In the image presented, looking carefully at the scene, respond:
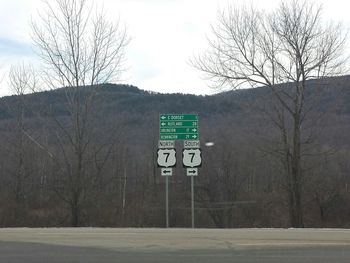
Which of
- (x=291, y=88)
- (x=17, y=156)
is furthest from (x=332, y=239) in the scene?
(x=17, y=156)

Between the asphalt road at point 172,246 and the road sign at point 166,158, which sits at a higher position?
the road sign at point 166,158

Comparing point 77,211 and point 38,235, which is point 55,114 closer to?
point 77,211

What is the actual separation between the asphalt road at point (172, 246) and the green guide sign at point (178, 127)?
5200 millimetres

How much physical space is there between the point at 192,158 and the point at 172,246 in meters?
6.85

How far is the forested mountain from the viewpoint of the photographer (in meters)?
24.4

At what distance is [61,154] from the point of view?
87.1ft

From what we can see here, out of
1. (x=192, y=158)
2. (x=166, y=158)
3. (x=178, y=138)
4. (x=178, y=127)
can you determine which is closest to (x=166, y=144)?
(x=178, y=138)

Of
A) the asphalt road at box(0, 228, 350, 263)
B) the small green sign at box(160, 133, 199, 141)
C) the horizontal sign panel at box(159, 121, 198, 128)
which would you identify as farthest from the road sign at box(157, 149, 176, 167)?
the asphalt road at box(0, 228, 350, 263)

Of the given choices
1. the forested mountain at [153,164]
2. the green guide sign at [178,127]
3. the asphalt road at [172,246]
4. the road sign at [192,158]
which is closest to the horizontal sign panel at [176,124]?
the green guide sign at [178,127]

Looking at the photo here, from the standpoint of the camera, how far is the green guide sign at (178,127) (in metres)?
18.1

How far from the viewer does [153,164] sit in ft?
187

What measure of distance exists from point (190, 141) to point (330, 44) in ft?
27.6

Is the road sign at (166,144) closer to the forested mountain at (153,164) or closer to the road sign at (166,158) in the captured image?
the road sign at (166,158)

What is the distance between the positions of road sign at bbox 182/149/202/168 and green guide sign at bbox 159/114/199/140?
56 cm
